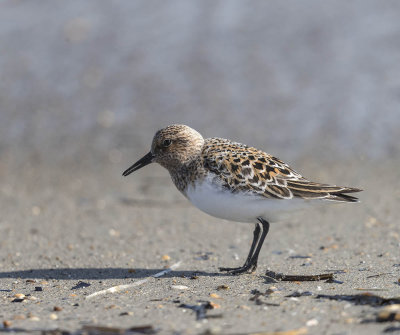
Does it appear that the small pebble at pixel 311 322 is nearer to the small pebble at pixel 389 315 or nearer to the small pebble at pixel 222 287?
the small pebble at pixel 389 315

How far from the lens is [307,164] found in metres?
8.99

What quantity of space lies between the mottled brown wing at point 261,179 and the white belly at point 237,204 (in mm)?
50

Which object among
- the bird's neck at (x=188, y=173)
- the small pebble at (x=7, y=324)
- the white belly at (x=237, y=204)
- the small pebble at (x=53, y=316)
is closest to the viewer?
the small pebble at (x=7, y=324)

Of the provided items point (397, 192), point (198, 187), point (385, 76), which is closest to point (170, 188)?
point (397, 192)

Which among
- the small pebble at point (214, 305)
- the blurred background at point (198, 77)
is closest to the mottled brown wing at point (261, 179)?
the small pebble at point (214, 305)

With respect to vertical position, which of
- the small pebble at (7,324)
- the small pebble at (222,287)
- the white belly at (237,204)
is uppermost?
the white belly at (237,204)

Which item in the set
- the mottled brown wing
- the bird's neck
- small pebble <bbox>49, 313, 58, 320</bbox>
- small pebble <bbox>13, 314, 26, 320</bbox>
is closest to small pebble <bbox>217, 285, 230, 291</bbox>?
the mottled brown wing

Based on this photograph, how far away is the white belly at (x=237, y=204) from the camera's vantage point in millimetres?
5285

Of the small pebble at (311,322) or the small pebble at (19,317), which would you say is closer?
the small pebble at (311,322)

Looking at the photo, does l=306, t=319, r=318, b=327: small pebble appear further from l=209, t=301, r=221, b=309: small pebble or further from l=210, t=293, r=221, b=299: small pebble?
l=210, t=293, r=221, b=299: small pebble

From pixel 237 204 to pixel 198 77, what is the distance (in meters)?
5.90

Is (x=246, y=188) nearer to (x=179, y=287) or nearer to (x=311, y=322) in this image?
(x=179, y=287)

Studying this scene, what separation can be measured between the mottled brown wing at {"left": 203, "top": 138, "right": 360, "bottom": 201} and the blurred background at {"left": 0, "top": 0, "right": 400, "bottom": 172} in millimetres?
3656

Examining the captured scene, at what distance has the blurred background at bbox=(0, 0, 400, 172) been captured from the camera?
9.70 metres
